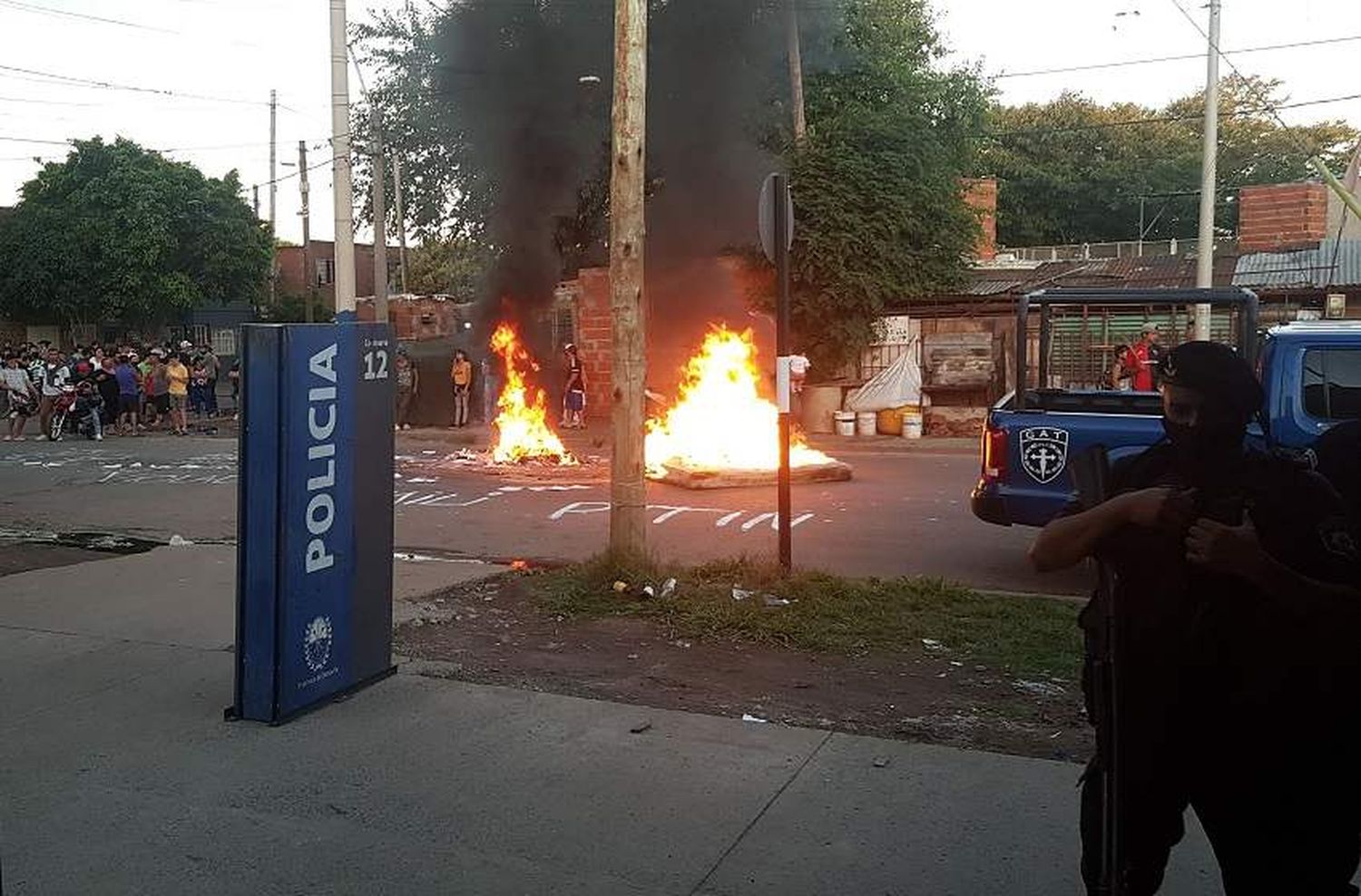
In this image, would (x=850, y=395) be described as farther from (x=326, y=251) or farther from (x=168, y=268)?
(x=326, y=251)

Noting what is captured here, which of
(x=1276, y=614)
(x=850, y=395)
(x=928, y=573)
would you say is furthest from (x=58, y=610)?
(x=850, y=395)

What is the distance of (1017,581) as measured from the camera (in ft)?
25.6

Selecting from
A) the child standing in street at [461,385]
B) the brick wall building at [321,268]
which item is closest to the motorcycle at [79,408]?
the child standing in street at [461,385]

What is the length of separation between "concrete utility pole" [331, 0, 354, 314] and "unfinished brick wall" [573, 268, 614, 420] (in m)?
6.49

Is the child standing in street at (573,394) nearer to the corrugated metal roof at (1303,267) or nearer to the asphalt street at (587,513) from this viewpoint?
the asphalt street at (587,513)

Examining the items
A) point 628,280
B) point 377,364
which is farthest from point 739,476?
point 377,364

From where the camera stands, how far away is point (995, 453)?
736cm

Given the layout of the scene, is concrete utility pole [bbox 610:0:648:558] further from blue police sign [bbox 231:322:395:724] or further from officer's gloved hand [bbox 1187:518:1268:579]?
officer's gloved hand [bbox 1187:518:1268:579]

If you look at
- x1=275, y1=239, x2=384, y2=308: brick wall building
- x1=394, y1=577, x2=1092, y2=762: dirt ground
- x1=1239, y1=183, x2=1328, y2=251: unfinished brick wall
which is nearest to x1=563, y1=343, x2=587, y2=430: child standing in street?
x1=394, y1=577, x2=1092, y2=762: dirt ground

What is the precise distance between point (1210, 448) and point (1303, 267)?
22.9 meters

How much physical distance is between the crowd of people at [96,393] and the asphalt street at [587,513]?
4306 mm

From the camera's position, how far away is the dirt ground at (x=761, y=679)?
4602mm

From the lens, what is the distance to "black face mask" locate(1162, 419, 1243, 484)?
2.23 metres

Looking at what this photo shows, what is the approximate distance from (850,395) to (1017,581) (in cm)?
1136
